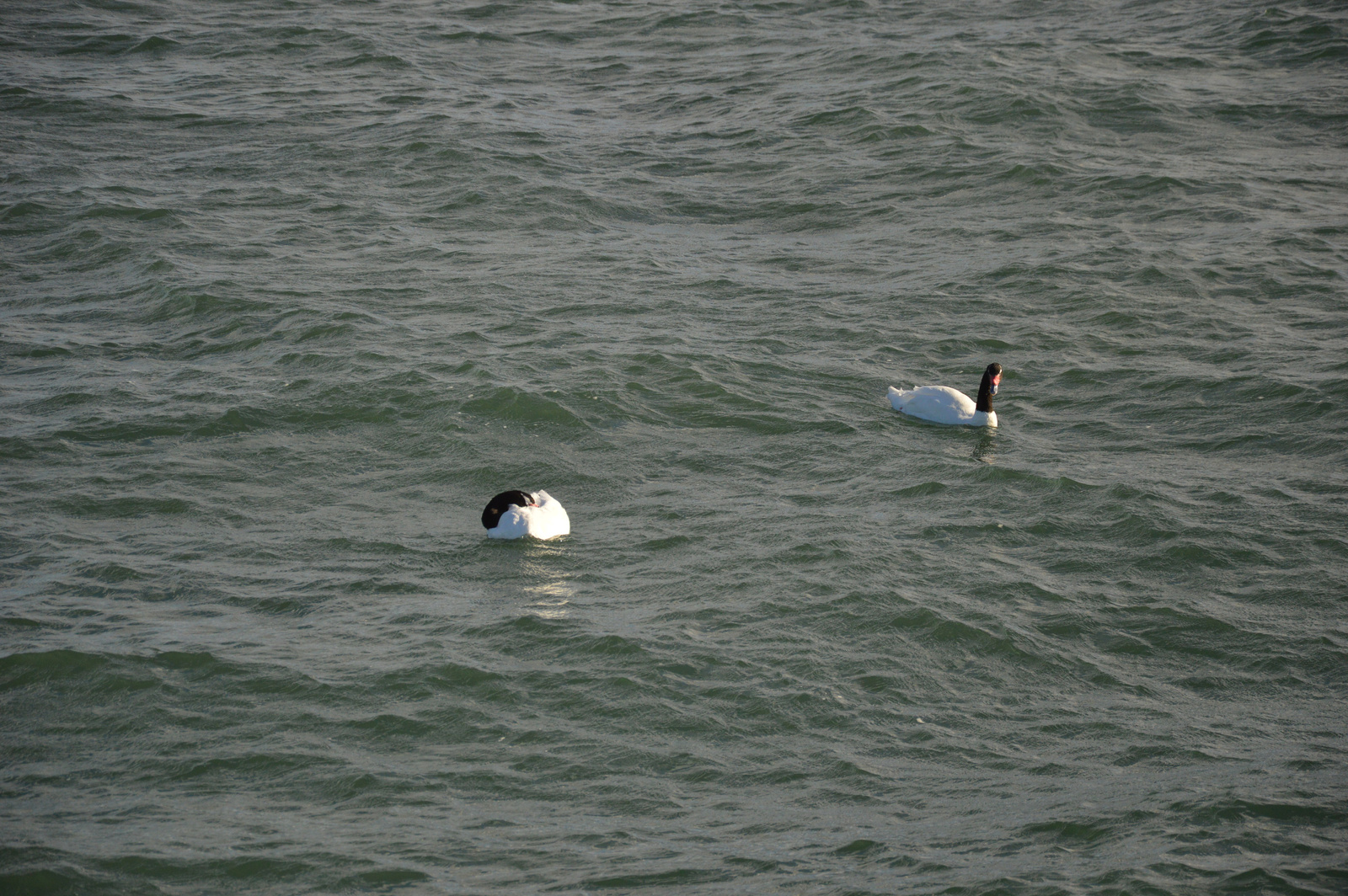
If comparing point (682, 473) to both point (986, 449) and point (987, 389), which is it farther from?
point (987, 389)

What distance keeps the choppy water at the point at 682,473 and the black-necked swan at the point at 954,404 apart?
179 mm

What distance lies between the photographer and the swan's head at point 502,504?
908 centimetres

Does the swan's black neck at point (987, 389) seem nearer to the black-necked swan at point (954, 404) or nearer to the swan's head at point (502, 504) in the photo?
the black-necked swan at point (954, 404)

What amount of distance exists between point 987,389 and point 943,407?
1.38ft

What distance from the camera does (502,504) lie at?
910cm

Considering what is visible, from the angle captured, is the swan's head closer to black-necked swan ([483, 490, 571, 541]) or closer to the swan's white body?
black-necked swan ([483, 490, 571, 541])

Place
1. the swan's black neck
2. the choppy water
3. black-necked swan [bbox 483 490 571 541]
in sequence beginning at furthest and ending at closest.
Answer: the swan's black neck → black-necked swan [bbox 483 490 571 541] → the choppy water

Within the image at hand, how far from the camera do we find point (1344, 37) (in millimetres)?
19625

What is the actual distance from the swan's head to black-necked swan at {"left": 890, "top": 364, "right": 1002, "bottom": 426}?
3866 mm

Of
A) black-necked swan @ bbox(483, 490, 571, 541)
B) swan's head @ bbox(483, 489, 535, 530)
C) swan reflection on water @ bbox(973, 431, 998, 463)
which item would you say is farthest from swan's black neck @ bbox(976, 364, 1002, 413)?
swan's head @ bbox(483, 489, 535, 530)

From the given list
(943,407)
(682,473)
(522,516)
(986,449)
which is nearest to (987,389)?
(943,407)

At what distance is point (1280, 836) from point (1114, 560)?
10.2 ft

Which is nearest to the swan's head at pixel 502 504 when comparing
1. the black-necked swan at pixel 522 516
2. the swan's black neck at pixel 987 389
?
the black-necked swan at pixel 522 516

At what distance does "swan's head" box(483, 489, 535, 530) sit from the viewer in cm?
908
